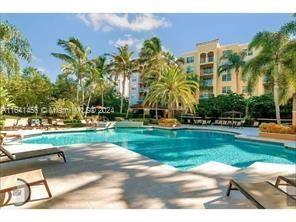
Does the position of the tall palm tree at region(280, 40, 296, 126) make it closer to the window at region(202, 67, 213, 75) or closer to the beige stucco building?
the beige stucco building

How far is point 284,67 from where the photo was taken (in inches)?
768

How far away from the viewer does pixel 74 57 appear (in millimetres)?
32531

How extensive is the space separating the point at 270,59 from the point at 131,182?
18.1 metres

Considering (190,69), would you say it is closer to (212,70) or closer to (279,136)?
(212,70)

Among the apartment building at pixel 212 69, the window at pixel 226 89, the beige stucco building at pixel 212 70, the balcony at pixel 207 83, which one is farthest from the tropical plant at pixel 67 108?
the window at pixel 226 89

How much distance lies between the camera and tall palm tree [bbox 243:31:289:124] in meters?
19.7

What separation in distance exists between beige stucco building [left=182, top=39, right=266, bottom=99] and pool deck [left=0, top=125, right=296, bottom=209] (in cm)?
3653

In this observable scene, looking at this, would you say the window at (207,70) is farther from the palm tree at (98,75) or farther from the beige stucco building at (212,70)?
the palm tree at (98,75)

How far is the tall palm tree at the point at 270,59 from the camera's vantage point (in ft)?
64.6

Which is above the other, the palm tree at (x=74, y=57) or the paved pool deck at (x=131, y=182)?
the palm tree at (x=74, y=57)

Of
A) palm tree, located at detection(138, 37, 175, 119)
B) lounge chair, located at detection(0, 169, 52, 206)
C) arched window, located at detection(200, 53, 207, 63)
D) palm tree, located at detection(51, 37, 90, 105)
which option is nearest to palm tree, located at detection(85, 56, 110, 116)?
palm tree, located at detection(51, 37, 90, 105)

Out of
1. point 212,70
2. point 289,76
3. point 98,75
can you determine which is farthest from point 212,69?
point 289,76

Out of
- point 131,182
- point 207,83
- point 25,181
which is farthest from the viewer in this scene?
point 207,83

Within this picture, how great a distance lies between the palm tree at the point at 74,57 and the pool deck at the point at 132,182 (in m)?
25.2
